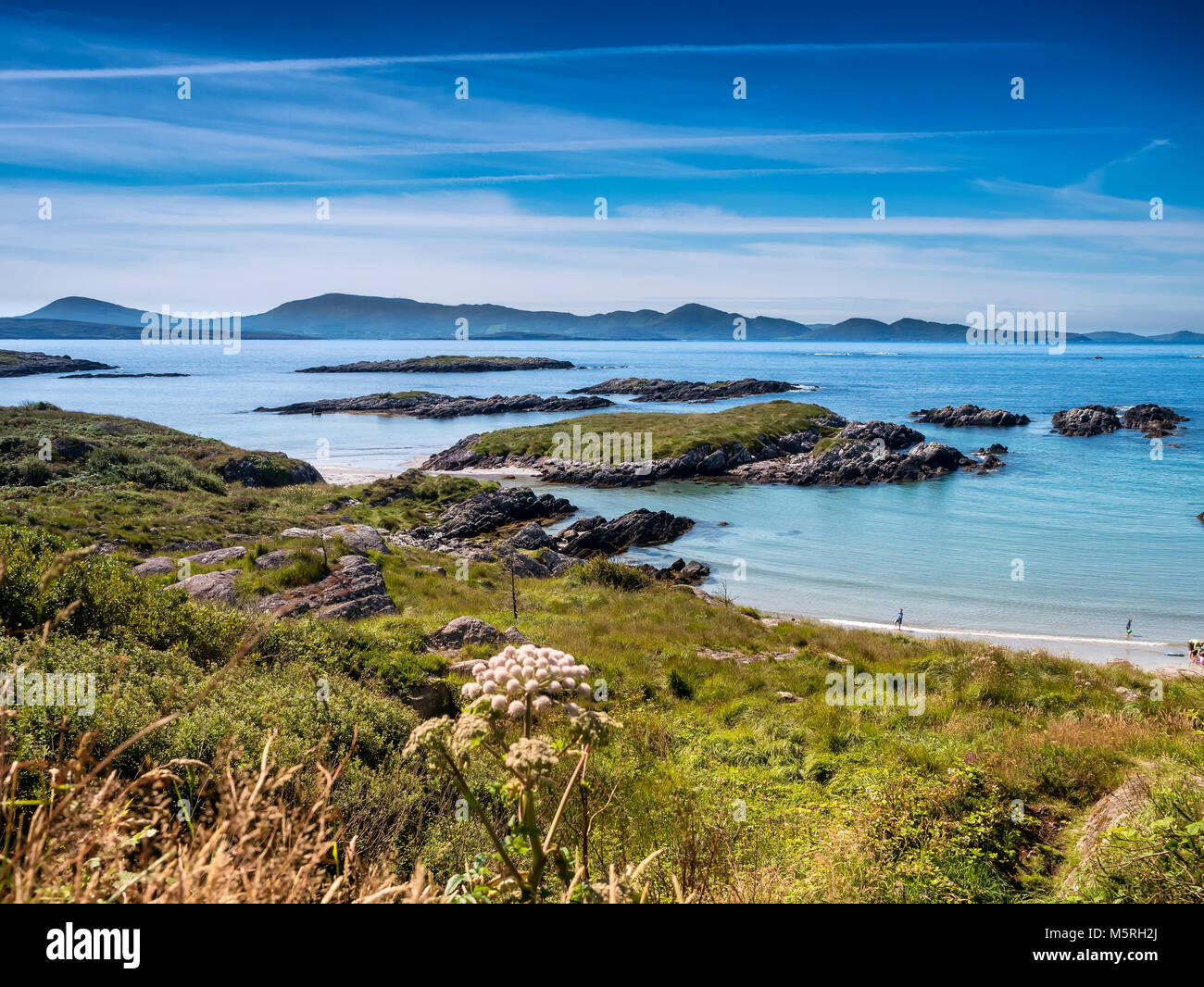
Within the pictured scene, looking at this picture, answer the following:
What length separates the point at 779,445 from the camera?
68.7m

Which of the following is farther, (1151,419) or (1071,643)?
(1151,419)

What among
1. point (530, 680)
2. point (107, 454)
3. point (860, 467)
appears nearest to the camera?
point (530, 680)

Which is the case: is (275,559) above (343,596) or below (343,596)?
above

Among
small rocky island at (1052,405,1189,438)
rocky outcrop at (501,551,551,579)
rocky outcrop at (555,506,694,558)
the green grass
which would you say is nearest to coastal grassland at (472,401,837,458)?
rocky outcrop at (555,506,694,558)

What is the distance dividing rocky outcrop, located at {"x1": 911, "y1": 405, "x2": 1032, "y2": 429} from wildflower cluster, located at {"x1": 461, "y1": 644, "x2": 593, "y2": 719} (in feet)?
306

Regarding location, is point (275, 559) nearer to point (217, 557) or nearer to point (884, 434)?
point (217, 557)

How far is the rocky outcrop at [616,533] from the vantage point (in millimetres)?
38188

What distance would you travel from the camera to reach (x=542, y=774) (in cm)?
300

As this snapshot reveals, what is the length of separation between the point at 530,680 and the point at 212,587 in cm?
1231

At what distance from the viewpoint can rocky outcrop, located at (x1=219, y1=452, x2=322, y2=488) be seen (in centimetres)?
4544

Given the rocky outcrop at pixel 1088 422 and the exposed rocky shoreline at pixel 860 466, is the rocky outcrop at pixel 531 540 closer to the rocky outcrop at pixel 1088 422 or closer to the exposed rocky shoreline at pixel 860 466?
the exposed rocky shoreline at pixel 860 466

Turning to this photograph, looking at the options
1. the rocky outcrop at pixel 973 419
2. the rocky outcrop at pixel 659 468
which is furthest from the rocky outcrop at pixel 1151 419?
the rocky outcrop at pixel 659 468

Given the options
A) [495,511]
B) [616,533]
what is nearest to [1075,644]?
[616,533]

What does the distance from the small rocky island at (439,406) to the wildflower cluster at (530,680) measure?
106m
